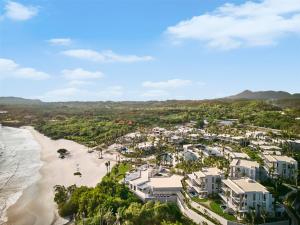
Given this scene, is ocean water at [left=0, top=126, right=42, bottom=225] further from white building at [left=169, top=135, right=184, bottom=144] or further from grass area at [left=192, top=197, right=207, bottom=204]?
white building at [left=169, top=135, right=184, bottom=144]

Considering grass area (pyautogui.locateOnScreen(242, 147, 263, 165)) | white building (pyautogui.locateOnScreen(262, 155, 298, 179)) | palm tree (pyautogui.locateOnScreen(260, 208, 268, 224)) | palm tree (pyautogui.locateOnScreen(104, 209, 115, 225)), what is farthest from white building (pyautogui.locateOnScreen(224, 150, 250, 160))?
palm tree (pyautogui.locateOnScreen(104, 209, 115, 225))

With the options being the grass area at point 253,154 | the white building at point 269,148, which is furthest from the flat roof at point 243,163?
the white building at point 269,148

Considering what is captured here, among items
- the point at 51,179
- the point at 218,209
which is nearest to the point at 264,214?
the point at 218,209

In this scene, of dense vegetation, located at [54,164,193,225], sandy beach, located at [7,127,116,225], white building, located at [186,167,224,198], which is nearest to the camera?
dense vegetation, located at [54,164,193,225]

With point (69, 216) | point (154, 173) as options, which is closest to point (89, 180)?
point (154, 173)

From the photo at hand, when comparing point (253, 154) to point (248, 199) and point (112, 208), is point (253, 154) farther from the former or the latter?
point (112, 208)

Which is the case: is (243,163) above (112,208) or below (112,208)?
above

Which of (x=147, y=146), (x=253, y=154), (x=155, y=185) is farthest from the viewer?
(x=147, y=146)
